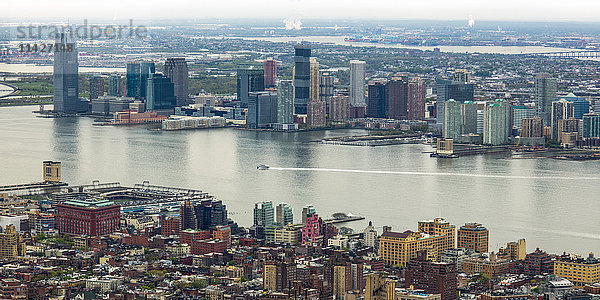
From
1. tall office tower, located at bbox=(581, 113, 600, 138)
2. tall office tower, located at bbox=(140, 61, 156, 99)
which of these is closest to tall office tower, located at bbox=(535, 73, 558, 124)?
tall office tower, located at bbox=(581, 113, 600, 138)

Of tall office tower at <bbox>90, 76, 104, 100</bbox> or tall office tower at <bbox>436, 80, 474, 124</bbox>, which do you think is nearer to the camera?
tall office tower at <bbox>436, 80, 474, 124</bbox>

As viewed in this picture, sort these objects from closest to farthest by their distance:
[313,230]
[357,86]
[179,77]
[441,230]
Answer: [441,230] < [313,230] < [357,86] < [179,77]

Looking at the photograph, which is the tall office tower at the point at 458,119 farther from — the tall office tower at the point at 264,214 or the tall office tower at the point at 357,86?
the tall office tower at the point at 264,214

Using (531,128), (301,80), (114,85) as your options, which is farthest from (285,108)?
(114,85)

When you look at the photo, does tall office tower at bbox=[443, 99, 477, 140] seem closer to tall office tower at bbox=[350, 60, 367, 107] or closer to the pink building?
tall office tower at bbox=[350, 60, 367, 107]

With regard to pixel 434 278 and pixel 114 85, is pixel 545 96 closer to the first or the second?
pixel 114 85

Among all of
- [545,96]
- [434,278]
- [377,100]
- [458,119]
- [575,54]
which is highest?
[575,54]

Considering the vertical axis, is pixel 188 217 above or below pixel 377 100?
below
